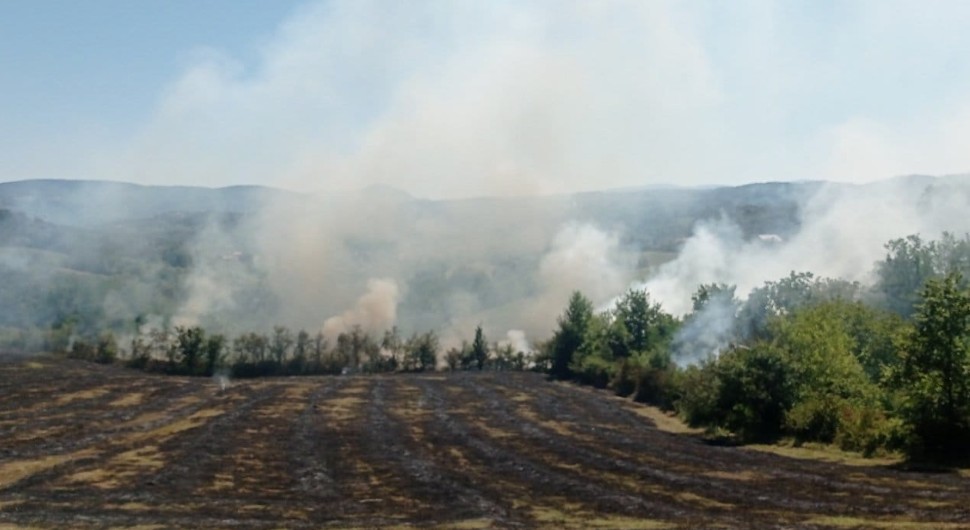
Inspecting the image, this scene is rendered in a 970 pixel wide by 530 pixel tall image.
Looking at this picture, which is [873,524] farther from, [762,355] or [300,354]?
[300,354]

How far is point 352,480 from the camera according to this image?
40750mm

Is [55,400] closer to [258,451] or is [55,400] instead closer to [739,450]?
[258,451]

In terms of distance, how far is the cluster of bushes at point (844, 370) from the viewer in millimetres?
44062

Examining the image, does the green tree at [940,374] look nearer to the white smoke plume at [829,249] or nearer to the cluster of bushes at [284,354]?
the cluster of bushes at [284,354]

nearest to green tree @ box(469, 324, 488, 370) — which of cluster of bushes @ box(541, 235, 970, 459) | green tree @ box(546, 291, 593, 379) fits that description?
green tree @ box(546, 291, 593, 379)

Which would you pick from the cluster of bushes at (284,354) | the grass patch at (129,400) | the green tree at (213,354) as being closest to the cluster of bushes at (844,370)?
the cluster of bushes at (284,354)

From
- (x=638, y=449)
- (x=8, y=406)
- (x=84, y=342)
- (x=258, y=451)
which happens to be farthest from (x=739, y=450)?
(x=84, y=342)

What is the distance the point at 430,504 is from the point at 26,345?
12199 cm

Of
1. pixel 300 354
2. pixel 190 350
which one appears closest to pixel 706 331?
pixel 300 354

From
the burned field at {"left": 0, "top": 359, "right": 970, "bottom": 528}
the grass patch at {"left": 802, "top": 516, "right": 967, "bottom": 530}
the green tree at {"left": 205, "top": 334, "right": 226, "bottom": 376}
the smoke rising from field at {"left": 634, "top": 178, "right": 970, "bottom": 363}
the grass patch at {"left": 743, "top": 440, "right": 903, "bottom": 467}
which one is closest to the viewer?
the grass patch at {"left": 802, "top": 516, "right": 967, "bottom": 530}

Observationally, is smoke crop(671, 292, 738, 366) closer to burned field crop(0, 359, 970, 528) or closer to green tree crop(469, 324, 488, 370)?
burned field crop(0, 359, 970, 528)

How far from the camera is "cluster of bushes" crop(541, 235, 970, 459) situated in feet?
145

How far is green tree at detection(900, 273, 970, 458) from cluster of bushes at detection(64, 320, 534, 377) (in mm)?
94420

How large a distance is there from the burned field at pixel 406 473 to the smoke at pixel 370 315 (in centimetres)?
6170
